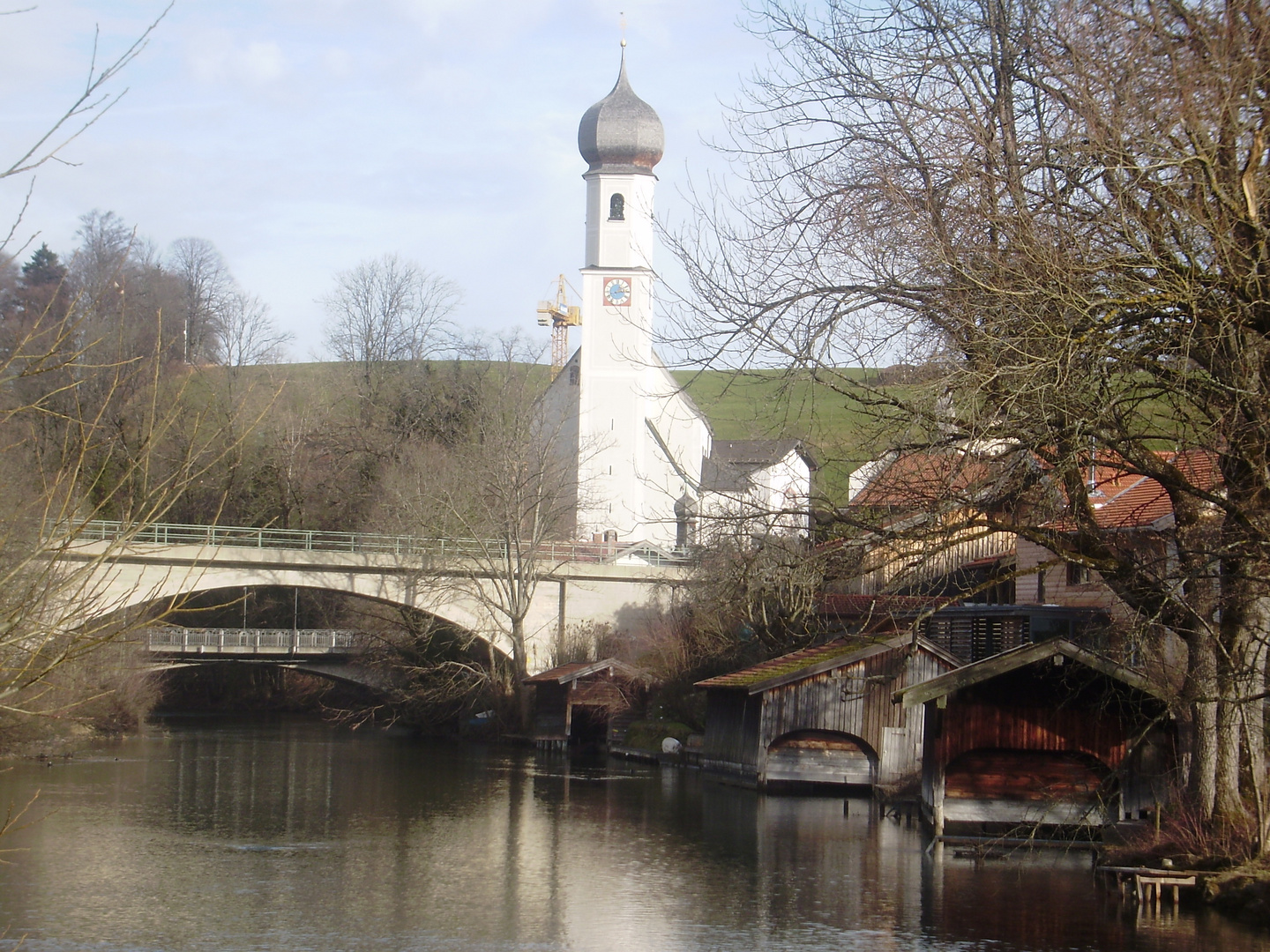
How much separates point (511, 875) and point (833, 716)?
9494mm

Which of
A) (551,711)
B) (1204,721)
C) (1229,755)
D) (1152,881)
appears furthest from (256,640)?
(1229,755)

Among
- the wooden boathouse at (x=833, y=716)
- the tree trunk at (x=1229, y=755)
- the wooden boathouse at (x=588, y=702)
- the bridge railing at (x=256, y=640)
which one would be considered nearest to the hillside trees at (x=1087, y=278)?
the tree trunk at (x=1229, y=755)

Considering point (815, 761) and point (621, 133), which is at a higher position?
point (621, 133)

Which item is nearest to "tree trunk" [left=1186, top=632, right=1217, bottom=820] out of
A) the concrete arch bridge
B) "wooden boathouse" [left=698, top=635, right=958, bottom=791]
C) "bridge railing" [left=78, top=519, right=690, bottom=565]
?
"wooden boathouse" [left=698, top=635, right=958, bottom=791]

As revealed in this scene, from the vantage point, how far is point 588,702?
36.8m

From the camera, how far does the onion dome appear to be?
56.2 meters

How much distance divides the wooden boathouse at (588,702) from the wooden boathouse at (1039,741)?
1744cm

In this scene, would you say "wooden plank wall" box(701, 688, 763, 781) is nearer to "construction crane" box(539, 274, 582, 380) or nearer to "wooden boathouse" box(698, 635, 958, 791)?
"wooden boathouse" box(698, 635, 958, 791)

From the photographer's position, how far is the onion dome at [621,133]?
56.2 metres

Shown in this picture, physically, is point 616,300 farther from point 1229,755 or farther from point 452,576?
point 1229,755

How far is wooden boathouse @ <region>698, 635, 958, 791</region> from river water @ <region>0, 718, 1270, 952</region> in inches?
34.8

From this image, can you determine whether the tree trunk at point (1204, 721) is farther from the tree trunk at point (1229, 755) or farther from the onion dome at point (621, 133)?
the onion dome at point (621, 133)

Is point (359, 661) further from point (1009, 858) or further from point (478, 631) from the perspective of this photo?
point (1009, 858)

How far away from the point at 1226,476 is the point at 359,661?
35996 mm
